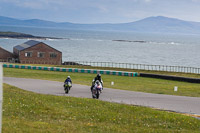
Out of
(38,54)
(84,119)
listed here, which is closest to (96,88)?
(84,119)

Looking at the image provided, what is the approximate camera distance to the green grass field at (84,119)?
13.6m

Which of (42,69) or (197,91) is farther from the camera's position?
(42,69)

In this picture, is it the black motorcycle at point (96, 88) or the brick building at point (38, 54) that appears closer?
the black motorcycle at point (96, 88)

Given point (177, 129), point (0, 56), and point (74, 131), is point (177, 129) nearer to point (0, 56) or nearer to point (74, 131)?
point (74, 131)

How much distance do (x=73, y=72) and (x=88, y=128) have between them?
44.8 meters

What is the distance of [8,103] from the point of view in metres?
18.3

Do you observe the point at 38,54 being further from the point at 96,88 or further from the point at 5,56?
the point at 96,88

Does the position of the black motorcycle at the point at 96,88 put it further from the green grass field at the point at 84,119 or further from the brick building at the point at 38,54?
the brick building at the point at 38,54

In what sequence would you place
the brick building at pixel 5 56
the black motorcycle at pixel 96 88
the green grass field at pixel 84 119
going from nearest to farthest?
the green grass field at pixel 84 119, the black motorcycle at pixel 96 88, the brick building at pixel 5 56

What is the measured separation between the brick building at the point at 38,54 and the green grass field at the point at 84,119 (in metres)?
73.3

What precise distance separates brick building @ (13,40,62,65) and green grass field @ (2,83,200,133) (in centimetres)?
7331

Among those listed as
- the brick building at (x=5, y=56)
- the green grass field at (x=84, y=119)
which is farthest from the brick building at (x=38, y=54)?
the green grass field at (x=84, y=119)

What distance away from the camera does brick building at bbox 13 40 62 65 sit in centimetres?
9219

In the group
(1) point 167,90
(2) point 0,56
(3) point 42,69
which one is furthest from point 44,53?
(1) point 167,90
